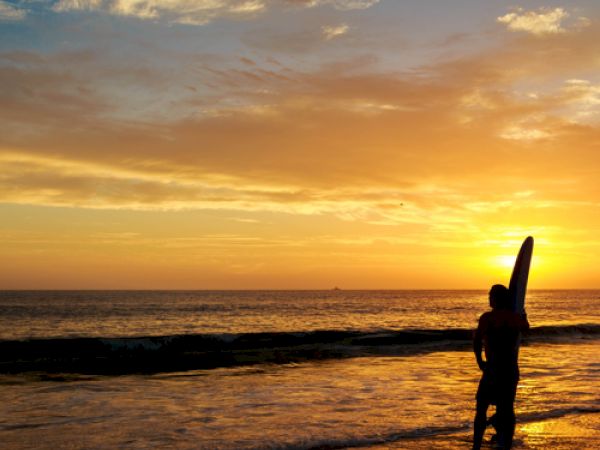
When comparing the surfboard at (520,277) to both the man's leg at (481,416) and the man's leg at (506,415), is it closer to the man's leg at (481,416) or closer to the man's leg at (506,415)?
the man's leg at (506,415)

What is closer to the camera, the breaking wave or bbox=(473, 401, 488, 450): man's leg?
bbox=(473, 401, 488, 450): man's leg

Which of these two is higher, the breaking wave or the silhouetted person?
the silhouetted person

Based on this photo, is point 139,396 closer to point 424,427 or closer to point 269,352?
point 424,427

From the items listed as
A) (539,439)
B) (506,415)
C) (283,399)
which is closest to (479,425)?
(506,415)

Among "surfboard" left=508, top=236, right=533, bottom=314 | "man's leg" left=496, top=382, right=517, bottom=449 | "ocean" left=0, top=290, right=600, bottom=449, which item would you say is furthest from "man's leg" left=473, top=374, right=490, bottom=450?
"surfboard" left=508, top=236, right=533, bottom=314

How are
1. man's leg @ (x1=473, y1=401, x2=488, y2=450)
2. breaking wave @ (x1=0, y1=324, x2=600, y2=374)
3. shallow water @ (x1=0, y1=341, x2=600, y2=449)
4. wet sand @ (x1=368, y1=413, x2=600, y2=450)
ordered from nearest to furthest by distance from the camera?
man's leg @ (x1=473, y1=401, x2=488, y2=450) → wet sand @ (x1=368, y1=413, x2=600, y2=450) → shallow water @ (x1=0, y1=341, x2=600, y2=449) → breaking wave @ (x1=0, y1=324, x2=600, y2=374)

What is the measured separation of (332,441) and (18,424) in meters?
6.13

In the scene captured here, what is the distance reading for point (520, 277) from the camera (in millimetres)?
10102

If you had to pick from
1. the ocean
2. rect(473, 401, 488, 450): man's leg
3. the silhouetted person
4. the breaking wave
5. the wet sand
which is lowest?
the breaking wave

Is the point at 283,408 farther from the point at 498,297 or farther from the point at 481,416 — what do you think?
the point at 498,297

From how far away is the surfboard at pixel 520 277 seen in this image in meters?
9.92

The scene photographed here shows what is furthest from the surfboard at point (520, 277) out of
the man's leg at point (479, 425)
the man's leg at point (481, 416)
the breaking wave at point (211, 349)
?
the breaking wave at point (211, 349)

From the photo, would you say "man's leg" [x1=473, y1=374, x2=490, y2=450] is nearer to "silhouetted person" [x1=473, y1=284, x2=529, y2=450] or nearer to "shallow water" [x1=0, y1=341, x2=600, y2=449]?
"silhouetted person" [x1=473, y1=284, x2=529, y2=450]

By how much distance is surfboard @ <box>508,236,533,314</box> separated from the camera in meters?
9.92
